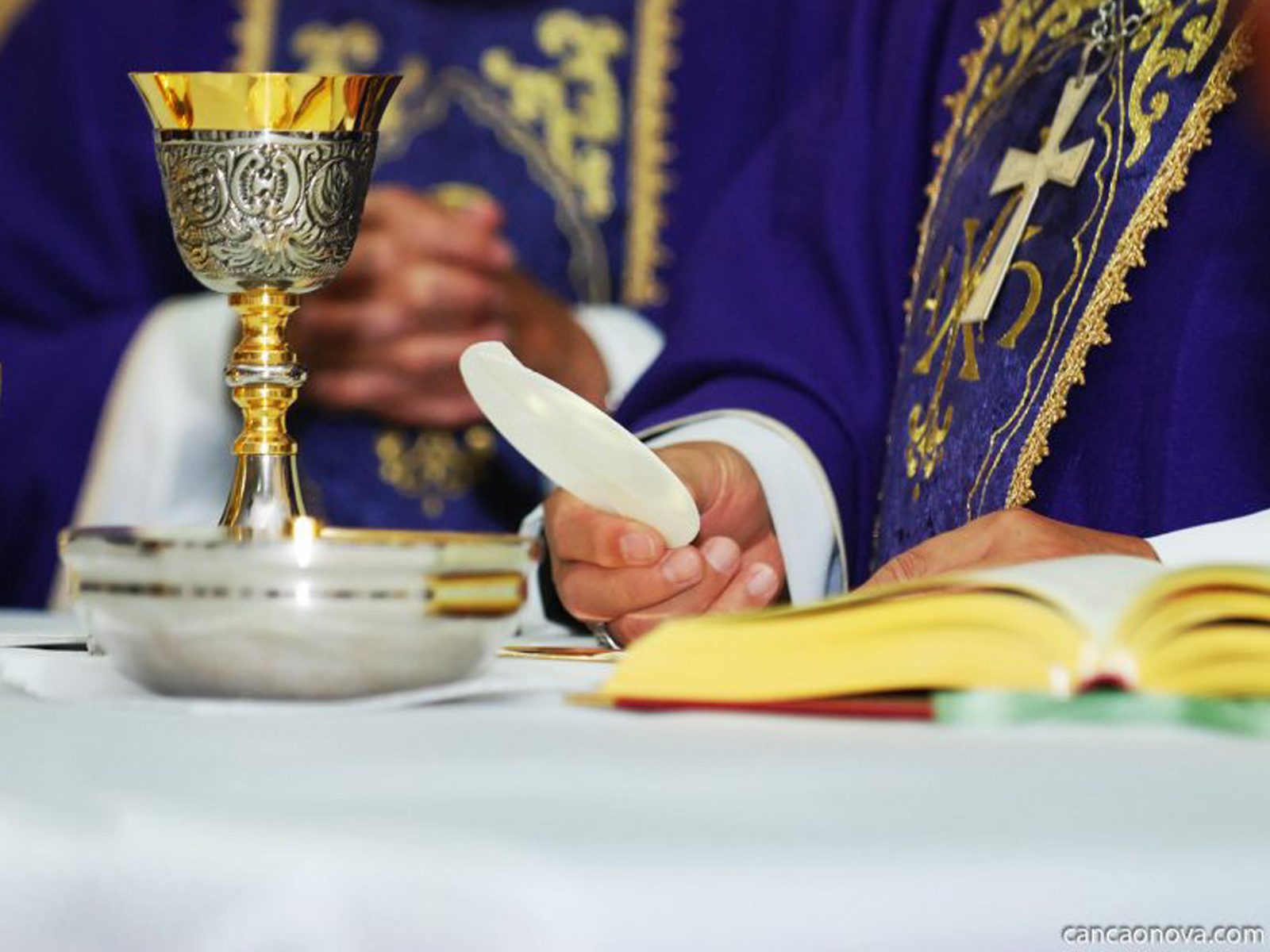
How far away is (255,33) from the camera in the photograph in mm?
2576

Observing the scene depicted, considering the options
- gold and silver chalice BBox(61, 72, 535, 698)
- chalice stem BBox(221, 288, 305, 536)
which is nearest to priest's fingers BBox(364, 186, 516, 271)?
chalice stem BBox(221, 288, 305, 536)

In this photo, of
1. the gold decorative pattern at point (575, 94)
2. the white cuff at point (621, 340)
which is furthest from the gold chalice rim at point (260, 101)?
the gold decorative pattern at point (575, 94)

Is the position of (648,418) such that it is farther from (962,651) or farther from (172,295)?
(172,295)

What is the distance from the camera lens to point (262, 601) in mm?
683

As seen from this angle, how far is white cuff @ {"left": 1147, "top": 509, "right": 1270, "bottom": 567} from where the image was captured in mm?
861

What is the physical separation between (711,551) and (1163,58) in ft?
1.28

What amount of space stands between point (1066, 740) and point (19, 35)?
2220 millimetres

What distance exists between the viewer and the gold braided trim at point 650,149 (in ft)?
8.36

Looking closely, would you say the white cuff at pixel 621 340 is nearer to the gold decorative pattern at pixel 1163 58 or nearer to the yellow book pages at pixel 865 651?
the gold decorative pattern at pixel 1163 58

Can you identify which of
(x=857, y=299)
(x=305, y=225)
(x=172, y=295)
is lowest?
(x=172, y=295)

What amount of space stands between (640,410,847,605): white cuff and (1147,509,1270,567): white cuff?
41 centimetres

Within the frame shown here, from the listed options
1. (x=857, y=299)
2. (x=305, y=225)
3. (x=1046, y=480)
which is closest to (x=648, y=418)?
(x=857, y=299)

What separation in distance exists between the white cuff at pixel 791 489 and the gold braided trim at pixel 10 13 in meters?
1.49

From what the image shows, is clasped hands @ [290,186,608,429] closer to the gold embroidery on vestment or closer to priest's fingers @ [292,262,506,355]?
priest's fingers @ [292,262,506,355]
